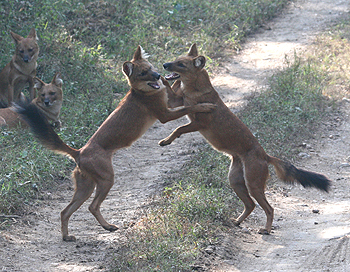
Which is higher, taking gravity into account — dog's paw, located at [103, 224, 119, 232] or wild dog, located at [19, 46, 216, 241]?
wild dog, located at [19, 46, 216, 241]

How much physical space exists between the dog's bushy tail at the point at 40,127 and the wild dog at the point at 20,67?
13.6ft

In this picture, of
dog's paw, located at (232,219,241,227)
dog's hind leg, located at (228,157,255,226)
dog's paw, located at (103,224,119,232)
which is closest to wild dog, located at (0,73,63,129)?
dog's paw, located at (103,224,119,232)

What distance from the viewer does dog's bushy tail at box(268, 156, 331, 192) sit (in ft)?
17.8

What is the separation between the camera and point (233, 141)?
18.4ft

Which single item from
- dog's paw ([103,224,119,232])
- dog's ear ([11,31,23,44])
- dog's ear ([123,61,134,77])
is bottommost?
dog's paw ([103,224,119,232])

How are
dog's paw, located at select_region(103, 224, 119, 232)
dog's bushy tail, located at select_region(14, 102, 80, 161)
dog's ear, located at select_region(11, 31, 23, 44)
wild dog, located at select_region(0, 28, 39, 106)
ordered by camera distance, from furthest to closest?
dog's ear, located at select_region(11, 31, 23, 44), wild dog, located at select_region(0, 28, 39, 106), dog's paw, located at select_region(103, 224, 119, 232), dog's bushy tail, located at select_region(14, 102, 80, 161)

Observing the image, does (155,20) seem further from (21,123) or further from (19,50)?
(21,123)

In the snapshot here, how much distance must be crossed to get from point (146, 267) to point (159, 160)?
3385 millimetres

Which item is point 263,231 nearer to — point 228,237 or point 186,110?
point 228,237

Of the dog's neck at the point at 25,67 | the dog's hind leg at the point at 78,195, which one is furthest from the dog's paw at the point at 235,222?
the dog's neck at the point at 25,67

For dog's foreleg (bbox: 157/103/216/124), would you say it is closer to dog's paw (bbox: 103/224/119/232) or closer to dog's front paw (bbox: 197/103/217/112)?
dog's front paw (bbox: 197/103/217/112)

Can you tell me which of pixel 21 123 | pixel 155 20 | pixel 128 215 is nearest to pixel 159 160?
pixel 128 215

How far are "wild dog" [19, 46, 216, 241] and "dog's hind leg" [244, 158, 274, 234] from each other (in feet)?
2.89

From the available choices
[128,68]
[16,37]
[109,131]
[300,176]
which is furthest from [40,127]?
[16,37]
